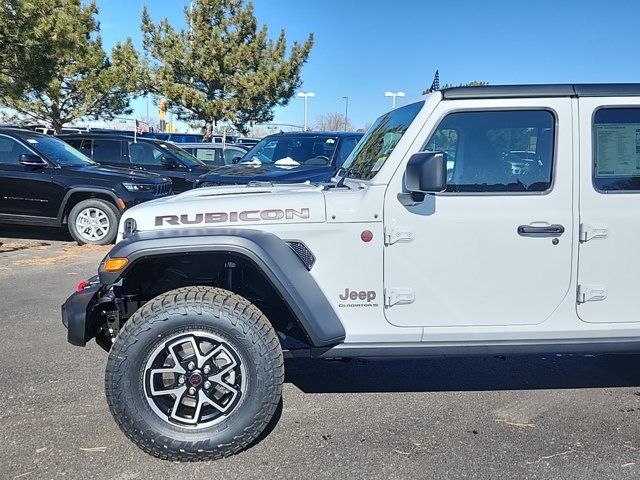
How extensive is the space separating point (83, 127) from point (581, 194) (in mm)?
30600

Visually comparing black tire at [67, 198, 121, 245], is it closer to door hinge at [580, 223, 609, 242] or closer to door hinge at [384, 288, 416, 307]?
door hinge at [384, 288, 416, 307]

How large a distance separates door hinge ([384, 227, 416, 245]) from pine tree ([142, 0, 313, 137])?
24.3m

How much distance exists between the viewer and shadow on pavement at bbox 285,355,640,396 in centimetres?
383

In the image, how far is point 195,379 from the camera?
112 inches

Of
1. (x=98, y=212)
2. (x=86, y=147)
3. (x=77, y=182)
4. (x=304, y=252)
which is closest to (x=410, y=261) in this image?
(x=304, y=252)

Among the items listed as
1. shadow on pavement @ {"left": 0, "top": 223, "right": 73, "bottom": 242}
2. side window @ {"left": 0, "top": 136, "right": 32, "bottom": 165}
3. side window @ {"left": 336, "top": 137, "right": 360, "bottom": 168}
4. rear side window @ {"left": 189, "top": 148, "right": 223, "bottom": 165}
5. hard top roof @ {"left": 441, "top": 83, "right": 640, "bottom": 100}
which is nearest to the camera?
hard top roof @ {"left": 441, "top": 83, "right": 640, "bottom": 100}

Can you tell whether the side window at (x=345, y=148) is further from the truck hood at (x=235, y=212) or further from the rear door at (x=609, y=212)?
the rear door at (x=609, y=212)

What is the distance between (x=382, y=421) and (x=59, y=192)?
23.0 ft

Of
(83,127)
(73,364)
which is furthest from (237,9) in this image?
(73,364)

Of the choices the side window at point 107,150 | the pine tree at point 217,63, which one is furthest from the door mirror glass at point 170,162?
the pine tree at point 217,63

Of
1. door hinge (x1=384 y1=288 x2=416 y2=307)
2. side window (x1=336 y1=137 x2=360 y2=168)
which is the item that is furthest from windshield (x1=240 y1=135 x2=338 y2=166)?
door hinge (x1=384 y1=288 x2=416 y2=307)

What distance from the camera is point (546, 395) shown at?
12.1ft

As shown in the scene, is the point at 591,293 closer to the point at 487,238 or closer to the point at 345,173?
the point at 487,238

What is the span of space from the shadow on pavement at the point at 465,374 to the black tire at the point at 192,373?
984mm
